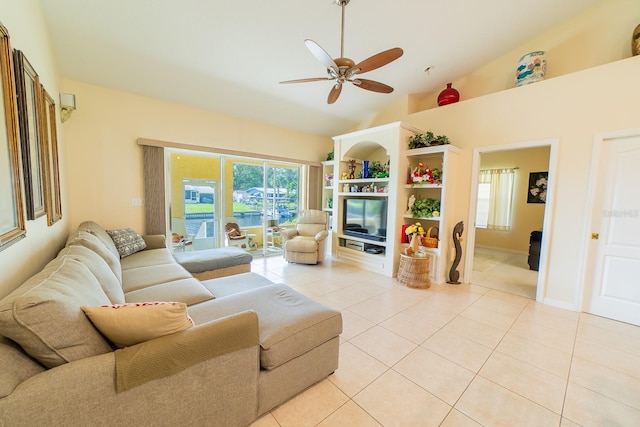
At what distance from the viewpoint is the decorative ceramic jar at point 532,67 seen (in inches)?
125

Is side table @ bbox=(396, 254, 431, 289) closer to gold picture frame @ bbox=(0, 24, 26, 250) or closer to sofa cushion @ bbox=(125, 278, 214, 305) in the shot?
sofa cushion @ bbox=(125, 278, 214, 305)

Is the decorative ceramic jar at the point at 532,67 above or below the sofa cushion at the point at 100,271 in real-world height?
above

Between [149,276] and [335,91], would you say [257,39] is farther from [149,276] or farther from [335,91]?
[149,276]

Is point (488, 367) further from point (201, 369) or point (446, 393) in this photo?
point (201, 369)

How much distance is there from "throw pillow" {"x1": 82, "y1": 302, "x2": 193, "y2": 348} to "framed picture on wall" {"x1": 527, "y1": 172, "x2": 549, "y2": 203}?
6756 millimetres

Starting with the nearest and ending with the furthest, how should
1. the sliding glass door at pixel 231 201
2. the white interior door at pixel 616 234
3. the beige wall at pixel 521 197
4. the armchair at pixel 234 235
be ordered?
the white interior door at pixel 616 234
the sliding glass door at pixel 231 201
the armchair at pixel 234 235
the beige wall at pixel 521 197

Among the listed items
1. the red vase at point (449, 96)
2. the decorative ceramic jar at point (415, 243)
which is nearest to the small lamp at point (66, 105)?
the decorative ceramic jar at point (415, 243)

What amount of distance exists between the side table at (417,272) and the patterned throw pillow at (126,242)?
12.0ft

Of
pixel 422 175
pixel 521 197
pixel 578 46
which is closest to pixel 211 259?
pixel 422 175

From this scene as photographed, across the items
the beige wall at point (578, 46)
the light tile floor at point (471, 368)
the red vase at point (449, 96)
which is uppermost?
the beige wall at point (578, 46)

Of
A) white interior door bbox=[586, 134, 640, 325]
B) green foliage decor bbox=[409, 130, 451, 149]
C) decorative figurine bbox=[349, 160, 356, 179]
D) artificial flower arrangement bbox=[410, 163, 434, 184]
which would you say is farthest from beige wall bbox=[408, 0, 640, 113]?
decorative figurine bbox=[349, 160, 356, 179]

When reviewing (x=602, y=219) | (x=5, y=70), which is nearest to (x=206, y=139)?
(x=5, y=70)

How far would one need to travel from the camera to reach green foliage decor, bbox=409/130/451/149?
12.0ft

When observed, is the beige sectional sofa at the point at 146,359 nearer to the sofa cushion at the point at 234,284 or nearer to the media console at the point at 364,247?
the sofa cushion at the point at 234,284
